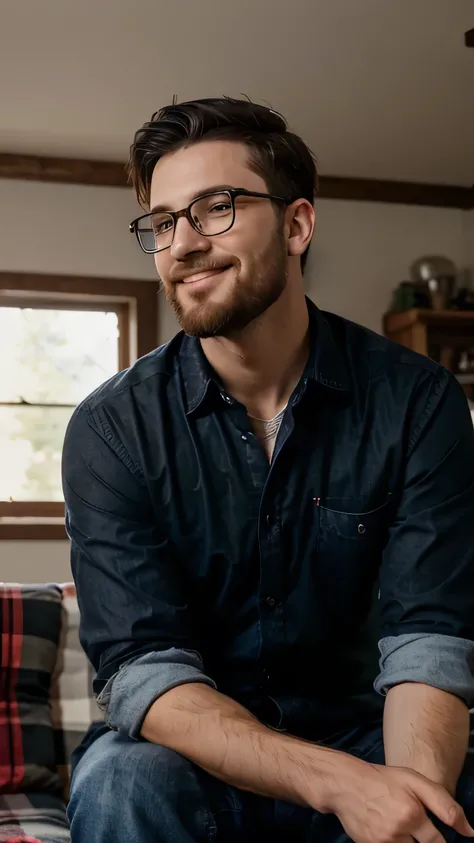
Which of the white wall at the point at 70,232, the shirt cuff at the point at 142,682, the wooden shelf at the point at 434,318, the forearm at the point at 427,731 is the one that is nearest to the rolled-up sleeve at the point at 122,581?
the shirt cuff at the point at 142,682

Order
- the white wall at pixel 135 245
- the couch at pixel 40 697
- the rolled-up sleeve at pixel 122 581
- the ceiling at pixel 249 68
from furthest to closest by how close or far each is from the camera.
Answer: the white wall at pixel 135 245 < the ceiling at pixel 249 68 < the couch at pixel 40 697 < the rolled-up sleeve at pixel 122 581

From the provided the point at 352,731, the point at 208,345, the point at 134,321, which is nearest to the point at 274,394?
the point at 208,345

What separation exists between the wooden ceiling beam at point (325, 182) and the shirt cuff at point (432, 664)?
3356 millimetres

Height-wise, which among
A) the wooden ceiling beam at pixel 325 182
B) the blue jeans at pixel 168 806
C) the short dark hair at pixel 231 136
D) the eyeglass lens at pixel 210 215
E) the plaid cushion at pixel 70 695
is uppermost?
the wooden ceiling beam at pixel 325 182

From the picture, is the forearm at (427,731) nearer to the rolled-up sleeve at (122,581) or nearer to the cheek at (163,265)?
the rolled-up sleeve at (122,581)

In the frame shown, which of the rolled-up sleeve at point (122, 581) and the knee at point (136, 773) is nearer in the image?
the knee at point (136, 773)

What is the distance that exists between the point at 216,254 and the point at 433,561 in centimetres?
54

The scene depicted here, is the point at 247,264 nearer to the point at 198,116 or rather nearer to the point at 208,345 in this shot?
the point at 208,345

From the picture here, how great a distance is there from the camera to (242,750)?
1160 millimetres

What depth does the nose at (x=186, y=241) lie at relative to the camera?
1412mm

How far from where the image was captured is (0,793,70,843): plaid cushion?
4.89 feet

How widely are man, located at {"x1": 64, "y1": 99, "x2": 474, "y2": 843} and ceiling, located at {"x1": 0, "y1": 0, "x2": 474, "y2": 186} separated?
1799mm

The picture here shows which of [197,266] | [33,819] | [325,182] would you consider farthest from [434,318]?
[33,819]

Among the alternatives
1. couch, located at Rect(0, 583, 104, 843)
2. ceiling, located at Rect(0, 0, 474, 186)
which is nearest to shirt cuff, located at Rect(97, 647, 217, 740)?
couch, located at Rect(0, 583, 104, 843)
